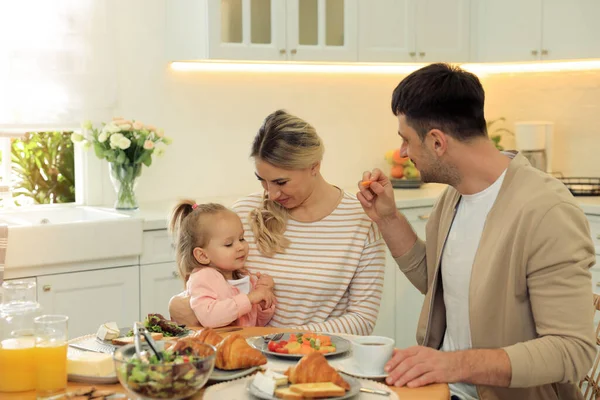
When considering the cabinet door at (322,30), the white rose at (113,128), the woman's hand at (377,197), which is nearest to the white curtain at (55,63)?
the white rose at (113,128)

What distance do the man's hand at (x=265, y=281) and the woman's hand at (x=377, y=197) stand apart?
0.33 meters

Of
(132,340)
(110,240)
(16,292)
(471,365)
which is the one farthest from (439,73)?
(110,240)

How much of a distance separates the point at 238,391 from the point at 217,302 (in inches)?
22.5

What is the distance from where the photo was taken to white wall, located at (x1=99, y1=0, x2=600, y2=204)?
3.92 metres

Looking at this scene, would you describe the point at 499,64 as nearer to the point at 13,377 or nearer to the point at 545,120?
the point at 545,120

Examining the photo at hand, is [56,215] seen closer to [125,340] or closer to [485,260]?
[125,340]

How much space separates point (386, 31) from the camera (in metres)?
4.34

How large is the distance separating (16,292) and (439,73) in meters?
1.08

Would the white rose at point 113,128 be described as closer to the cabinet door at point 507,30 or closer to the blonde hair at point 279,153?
the blonde hair at point 279,153

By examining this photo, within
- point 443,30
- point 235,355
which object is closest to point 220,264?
point 235,355

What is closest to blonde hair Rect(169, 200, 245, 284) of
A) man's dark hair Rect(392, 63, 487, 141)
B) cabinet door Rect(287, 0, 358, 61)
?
man's dark hair Rect(392, 63, 487, 141)

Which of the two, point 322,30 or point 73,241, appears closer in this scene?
point 73,241

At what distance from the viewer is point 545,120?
189 inches

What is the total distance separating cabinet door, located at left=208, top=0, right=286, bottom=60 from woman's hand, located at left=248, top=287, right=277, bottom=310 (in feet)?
5.65
